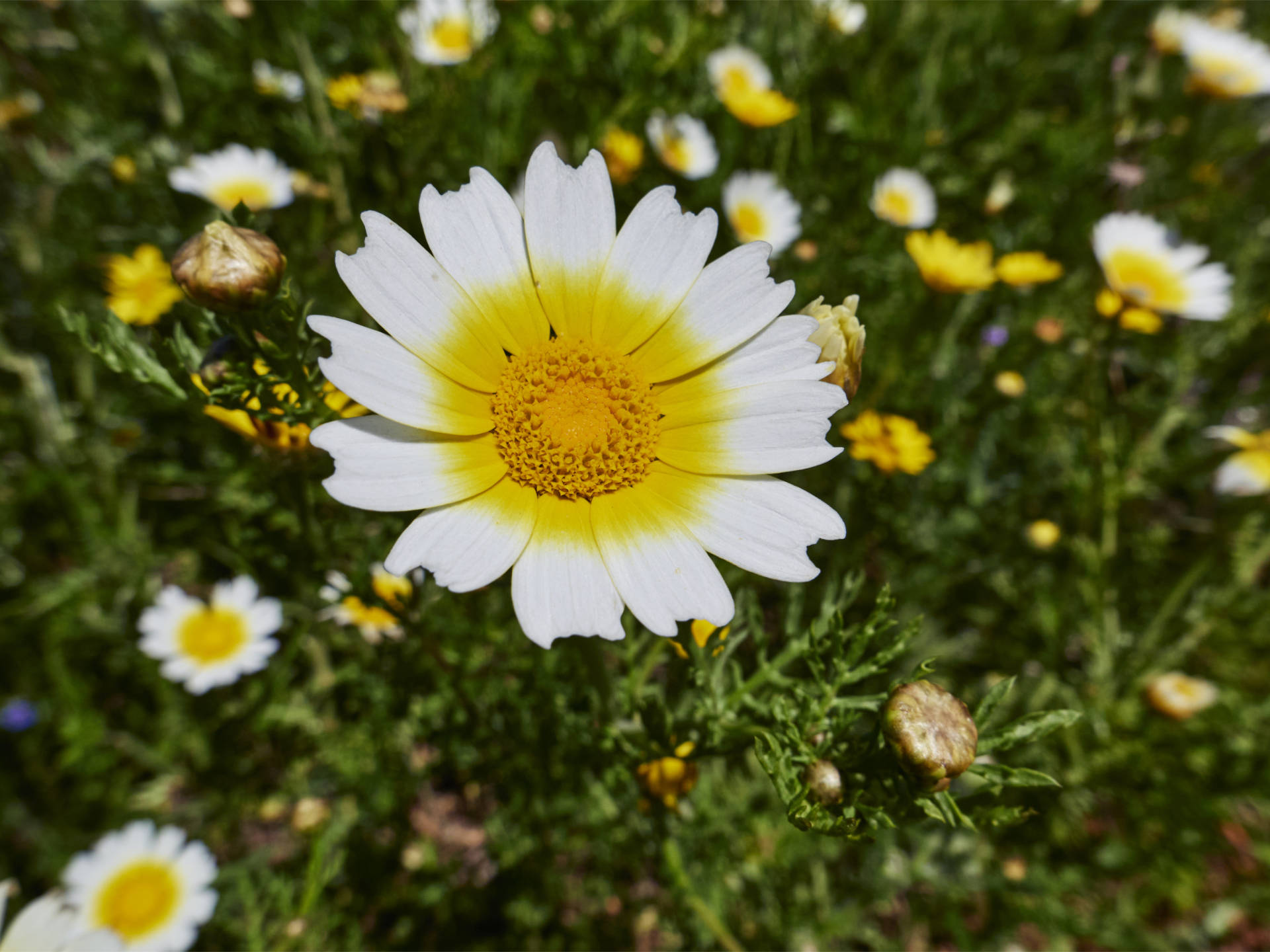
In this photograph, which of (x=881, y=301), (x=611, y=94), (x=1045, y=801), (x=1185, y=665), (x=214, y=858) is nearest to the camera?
(x=214, y=858)

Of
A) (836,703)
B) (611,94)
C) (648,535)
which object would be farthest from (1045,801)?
(611,94)

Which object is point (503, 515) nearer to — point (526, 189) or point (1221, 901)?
point (526, 189)

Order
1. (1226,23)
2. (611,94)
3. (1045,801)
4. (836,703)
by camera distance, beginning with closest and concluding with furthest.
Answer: (836,703), (1045,801), (611,94), (1226,23)

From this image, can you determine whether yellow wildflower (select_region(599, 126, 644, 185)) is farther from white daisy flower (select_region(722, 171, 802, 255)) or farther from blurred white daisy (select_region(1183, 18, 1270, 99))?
blurred white daisy (select_region(1183, 18, 1270, 99))

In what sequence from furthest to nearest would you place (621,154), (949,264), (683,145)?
1. (683,145)
2. (621,154)
3. (949,264)

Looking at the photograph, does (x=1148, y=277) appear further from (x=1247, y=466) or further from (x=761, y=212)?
(x=761, y=212)

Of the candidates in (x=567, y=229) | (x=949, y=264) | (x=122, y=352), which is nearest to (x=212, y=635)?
(x=122, y=352)

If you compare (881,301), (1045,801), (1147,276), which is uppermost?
(881,301)
